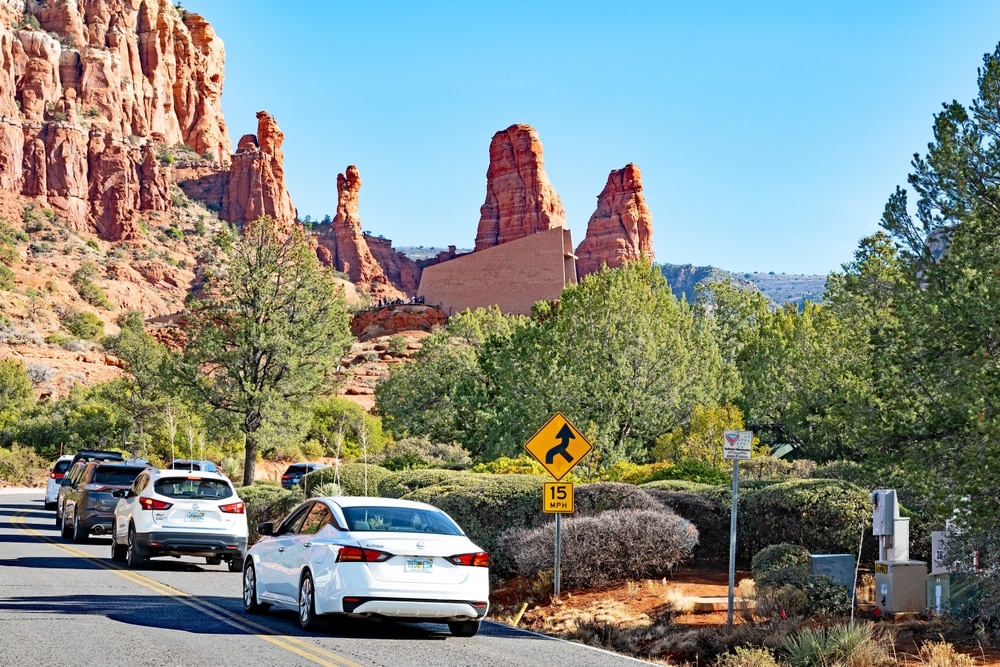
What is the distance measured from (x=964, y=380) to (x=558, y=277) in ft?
253

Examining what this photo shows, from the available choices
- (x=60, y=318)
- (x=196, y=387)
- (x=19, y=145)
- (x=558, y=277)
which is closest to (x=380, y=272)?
(x=19, y=145)

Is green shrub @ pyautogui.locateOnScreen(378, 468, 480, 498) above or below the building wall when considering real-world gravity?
below

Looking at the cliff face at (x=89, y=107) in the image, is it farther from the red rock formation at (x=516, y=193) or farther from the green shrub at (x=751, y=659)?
the green shrub at (x=751, y=659)

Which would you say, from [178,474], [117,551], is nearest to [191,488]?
[178,474]

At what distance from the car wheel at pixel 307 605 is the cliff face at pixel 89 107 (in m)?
131

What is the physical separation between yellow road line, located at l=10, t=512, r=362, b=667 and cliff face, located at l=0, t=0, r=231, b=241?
122067 millimetres

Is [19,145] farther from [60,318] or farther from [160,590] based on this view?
[160,590]

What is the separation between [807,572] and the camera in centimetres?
1420

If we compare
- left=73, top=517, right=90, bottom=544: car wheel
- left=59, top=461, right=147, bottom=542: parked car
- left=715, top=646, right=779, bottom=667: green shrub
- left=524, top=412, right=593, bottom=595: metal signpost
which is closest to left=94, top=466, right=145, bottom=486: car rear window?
left=59, top=461, right=147, bottom=542: parked car

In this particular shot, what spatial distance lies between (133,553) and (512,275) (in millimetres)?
75522

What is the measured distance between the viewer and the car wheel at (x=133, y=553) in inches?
744

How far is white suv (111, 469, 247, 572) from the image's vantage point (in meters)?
18.9

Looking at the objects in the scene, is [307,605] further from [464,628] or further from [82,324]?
[82,324]

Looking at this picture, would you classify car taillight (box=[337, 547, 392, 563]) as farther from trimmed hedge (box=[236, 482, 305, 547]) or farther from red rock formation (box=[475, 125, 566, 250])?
red rock formation (box=[475, 125, 566, 250])
